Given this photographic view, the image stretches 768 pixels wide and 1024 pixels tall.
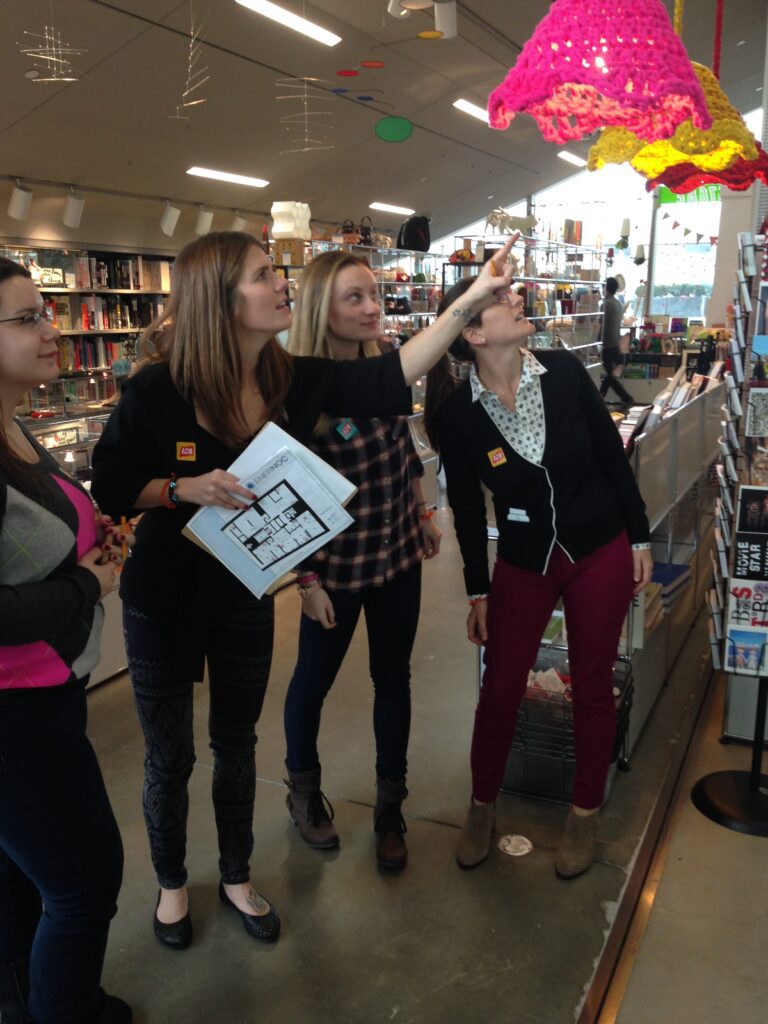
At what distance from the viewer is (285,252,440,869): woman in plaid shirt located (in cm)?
208

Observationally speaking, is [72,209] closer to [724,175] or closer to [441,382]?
[724,175]

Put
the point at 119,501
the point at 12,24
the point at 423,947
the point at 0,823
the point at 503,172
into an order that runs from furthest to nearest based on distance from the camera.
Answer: the point at 503,172
the point at 12,24
the point at 423,947
the point at 119,501
the point at 0,823

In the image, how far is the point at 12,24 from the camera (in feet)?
17.9

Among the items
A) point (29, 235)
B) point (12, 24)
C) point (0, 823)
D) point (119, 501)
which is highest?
point (12, 24)

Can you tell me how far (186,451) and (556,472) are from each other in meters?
0.90

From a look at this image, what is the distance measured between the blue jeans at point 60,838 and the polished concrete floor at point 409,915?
448mm

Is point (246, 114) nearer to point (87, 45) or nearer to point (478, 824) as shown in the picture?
point (87, 45)

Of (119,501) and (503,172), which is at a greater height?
(503,172)

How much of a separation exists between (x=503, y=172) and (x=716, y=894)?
1267 centimetres

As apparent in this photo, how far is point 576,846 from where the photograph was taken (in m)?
2.27

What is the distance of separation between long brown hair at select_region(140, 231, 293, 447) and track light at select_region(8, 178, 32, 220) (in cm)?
707

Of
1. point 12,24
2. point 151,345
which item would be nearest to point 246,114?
point 12,24

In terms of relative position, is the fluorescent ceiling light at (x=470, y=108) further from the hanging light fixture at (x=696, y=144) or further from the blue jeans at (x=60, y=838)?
the blue jeans at (x=60, y=838)

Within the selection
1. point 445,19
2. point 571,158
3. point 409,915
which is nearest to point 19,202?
point 445,19
